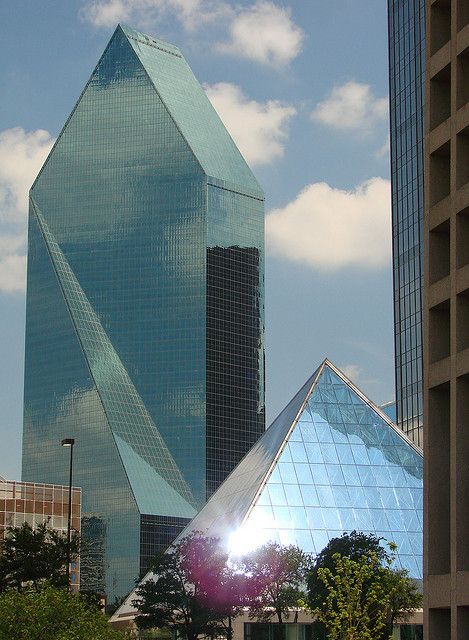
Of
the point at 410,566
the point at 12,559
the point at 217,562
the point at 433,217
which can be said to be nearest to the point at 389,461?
the point at 410,566

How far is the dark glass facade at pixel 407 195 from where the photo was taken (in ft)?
419

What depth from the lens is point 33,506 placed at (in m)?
109

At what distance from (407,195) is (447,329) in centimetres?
9040

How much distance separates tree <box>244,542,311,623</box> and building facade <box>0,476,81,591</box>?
97.7 feet

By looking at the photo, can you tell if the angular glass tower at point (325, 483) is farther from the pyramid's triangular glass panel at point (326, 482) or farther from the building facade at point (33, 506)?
the building facade at point (33, 506)

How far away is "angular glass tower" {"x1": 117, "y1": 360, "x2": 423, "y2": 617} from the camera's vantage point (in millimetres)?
84688

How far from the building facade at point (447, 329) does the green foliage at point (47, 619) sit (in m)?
13.8

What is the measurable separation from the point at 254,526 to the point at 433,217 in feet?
148

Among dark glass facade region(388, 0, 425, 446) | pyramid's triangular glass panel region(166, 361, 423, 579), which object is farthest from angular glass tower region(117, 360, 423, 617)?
dark glass facade region(388, 0, 425, 446)

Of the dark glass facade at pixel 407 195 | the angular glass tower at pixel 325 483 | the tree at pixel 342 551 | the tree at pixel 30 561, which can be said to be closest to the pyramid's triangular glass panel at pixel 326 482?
the angular glass tower at pixel 325 483

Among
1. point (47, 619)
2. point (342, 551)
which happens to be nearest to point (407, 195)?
point (342, 551)

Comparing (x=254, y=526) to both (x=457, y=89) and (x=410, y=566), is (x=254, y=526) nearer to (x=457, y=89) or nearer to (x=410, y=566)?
(x=410, y=566)

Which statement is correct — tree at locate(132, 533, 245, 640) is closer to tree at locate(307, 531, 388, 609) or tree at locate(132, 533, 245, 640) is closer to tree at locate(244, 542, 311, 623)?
tree at locate(244, 542, 311, 623)

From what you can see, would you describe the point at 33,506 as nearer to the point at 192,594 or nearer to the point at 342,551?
the point at 192,594
